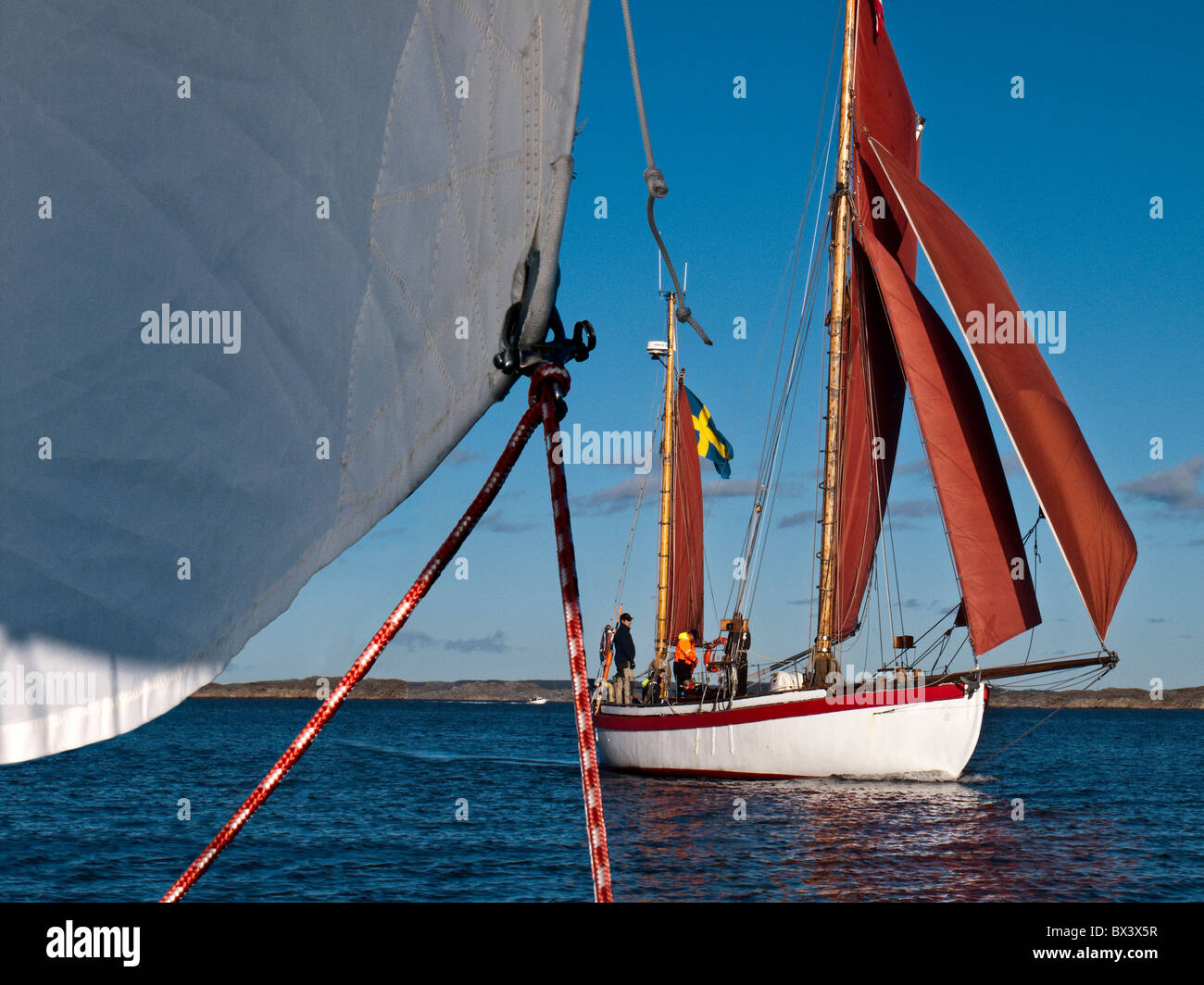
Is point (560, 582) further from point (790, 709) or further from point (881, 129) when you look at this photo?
point (881, 129)

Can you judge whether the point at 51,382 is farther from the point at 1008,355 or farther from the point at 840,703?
the point at 840,703

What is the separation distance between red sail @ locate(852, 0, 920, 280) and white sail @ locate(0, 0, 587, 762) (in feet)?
92.7

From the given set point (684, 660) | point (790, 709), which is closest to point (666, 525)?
point (684, 660)

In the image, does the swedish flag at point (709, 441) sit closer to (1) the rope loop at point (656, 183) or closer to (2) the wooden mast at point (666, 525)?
(2) the wooden mast at point (666, 525)

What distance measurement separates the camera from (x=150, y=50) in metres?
1.75

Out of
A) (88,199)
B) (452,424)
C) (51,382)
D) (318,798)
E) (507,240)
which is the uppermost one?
(88,199)

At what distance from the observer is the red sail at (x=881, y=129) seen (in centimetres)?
2889

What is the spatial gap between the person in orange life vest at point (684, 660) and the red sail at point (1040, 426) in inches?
405

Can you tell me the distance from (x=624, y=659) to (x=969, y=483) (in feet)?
38.5

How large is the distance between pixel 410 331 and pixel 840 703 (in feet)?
81.8

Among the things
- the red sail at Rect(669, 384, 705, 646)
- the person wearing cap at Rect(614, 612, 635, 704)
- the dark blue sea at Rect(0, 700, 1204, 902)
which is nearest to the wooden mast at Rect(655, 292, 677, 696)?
the red sail at Rect(669, 384, 705, 646)
